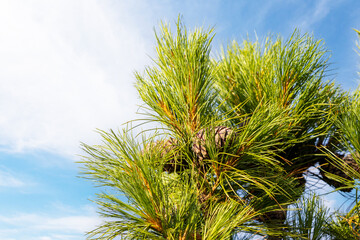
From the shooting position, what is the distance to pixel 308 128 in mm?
1097

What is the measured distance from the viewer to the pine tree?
78 centimetres

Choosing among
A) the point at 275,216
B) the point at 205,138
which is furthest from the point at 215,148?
the point at 275,216

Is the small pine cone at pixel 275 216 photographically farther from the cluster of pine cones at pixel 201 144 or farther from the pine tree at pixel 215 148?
the cluster of pine cones at pixel 201 144

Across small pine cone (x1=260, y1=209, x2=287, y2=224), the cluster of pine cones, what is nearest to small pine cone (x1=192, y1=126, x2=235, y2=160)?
the cluster of pine cones

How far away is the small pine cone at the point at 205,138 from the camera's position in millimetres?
860

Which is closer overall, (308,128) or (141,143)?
(141,143)

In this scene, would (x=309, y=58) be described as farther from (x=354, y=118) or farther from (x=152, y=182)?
(x=152, y=182)

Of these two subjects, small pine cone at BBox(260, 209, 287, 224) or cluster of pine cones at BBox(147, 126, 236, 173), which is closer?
cluster of pine cones at BBox(147, 126, 236, 173)

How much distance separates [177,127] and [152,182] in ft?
0.82

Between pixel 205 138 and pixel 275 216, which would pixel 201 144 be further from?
pixel 275 216

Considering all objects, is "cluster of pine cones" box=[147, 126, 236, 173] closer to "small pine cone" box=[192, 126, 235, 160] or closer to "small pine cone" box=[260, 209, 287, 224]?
"small pine cone" box=[192, 126, 235, 160]

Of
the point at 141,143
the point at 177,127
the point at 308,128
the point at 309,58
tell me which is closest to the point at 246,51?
the point at 309,58

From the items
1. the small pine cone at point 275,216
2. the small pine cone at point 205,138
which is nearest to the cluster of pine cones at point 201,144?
the small pine cone at point 205,138

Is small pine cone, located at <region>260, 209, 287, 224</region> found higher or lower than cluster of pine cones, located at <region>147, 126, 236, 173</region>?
lower
